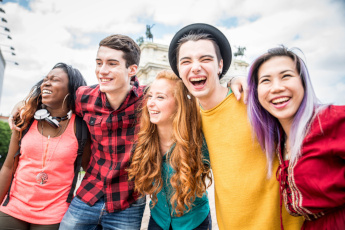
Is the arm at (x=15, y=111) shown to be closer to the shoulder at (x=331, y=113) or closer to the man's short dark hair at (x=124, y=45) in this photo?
the man's short dark hair at (x=124, y=45)

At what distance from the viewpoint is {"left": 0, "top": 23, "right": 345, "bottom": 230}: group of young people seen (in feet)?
5.72

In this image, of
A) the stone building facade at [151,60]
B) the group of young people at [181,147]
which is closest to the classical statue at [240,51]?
the stone building facade at [151,60]

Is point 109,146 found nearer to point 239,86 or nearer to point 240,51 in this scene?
point 239,86

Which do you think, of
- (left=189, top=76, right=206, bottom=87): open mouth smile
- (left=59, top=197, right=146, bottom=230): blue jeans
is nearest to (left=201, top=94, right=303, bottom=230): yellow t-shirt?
(left=189, top=76, right=206, bottom=87): open mouth smile

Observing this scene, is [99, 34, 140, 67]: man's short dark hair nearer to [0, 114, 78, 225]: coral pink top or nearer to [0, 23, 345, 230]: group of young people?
[0, 23, 345, 230]: group of young people

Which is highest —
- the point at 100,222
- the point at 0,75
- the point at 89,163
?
the point at 0,75

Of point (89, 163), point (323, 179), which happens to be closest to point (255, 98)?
point (323, 179)

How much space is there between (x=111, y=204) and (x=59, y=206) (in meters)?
0.62

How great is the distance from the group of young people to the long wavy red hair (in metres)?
0.01

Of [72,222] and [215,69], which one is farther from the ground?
[215,69]

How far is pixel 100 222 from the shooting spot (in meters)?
2.73

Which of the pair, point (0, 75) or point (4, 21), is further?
point (0, 75)

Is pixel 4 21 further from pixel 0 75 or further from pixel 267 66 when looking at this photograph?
pixel 267 66

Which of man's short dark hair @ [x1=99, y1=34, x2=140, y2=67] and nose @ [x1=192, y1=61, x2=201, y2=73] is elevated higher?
man's short dark hair @ [x1=99, y1=34, x2=140, y2=67]
